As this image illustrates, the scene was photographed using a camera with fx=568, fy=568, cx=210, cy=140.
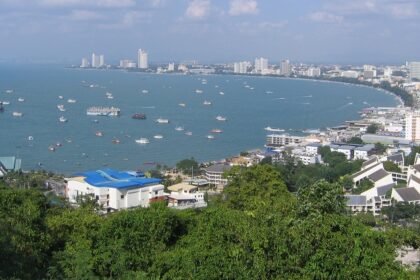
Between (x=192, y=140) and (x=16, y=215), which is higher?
(x=16, y=215)

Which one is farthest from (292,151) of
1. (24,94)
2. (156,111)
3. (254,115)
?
(24,94)

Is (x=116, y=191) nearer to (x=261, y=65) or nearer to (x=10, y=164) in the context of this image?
(x=10, y=164)

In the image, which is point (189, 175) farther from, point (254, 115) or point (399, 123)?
point (254, 115)

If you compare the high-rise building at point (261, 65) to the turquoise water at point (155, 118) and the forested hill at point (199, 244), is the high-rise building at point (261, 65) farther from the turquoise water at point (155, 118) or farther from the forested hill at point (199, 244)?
the forested hill at point (199, 244)

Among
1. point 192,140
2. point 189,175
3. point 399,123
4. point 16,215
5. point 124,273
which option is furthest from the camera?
point 399,123

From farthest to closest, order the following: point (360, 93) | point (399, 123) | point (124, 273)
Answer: point (360, 93) → point (399, 123) → point (124, 273)

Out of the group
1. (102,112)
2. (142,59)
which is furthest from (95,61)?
(102,112)

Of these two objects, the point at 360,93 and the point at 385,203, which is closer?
the point at 385,203
